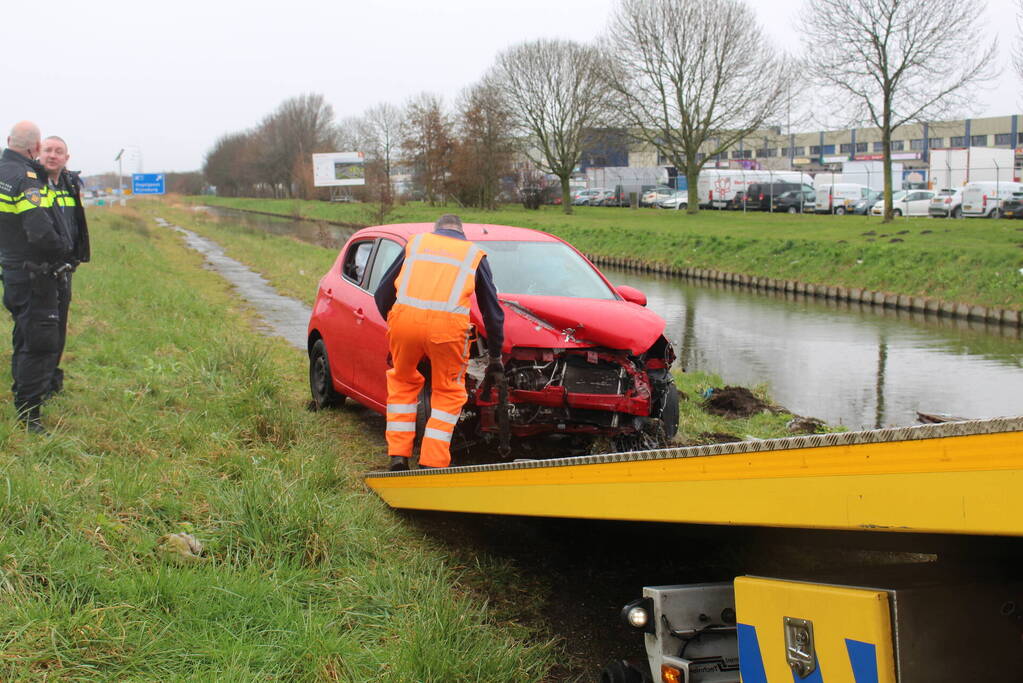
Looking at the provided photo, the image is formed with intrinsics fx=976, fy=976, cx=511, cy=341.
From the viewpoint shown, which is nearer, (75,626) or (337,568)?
(75,626)

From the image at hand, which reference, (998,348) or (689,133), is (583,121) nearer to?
(689,133)

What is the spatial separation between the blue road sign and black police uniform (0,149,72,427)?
6088cm

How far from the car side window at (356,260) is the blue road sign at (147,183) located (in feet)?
196

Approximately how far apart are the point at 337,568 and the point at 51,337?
2743 mm

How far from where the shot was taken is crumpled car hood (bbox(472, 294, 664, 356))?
18.9 ft

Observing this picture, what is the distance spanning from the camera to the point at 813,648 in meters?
2.53

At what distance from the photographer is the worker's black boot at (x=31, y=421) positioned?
5.37m

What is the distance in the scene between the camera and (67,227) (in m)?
6.12

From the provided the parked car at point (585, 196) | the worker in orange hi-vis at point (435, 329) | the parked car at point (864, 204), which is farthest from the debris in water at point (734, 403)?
the parked car at point (585, 196)

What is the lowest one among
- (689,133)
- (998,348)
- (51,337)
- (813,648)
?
(998,348)

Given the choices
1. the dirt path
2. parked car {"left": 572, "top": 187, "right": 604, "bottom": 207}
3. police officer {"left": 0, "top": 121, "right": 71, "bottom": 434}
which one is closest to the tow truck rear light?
police officer {"left": 0, "top": 121, "right": 71, "bottom": 434}

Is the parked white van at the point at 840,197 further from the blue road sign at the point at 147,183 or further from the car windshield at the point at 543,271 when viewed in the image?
the blue road sign at the point at 147,183

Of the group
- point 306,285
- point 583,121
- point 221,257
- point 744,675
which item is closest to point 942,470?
point 744,675

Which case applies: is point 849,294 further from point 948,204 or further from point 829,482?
point 829,482
